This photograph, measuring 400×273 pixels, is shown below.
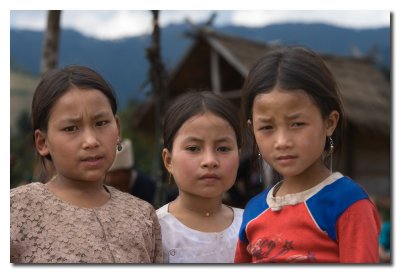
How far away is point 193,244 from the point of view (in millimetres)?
2045

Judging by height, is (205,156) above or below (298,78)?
below

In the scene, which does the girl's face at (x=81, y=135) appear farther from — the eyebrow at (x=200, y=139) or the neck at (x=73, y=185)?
the eyebrow at (x=200, y=139)

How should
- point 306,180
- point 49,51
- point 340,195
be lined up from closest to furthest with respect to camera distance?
point 340,195
point 306,180
point 49,51

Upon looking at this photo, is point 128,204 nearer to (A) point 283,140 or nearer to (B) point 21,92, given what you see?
(A) point 283,140

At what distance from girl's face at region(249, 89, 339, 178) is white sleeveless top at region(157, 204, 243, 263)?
44 centimetres

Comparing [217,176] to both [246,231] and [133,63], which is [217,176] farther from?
[133,63]

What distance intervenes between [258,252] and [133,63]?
3162 millimetres

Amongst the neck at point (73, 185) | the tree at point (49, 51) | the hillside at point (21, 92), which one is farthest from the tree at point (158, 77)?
the neck at point (73, 185)

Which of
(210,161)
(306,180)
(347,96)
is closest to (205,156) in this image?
(210,161)

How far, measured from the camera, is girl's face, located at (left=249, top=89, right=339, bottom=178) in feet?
5.50

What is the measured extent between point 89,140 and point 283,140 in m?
0.55

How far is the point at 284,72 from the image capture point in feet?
5.65
